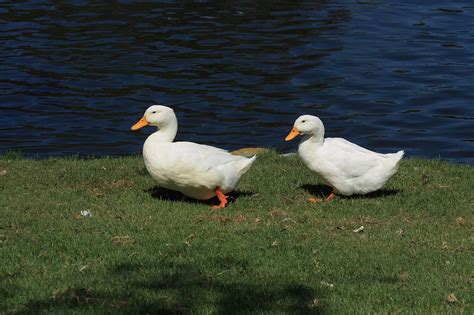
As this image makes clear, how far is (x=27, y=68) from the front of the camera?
917 inches

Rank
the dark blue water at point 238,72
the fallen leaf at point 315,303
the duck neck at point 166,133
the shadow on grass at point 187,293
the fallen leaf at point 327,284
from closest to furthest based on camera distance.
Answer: the shadow on grass at point 187,293 → the fallen leaf at point 315,303 → the fallen leaf at point 327,284 → the duck neck at point 166,133 → the dark blue water at point 238,72

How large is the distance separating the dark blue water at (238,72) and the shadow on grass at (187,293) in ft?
31.1

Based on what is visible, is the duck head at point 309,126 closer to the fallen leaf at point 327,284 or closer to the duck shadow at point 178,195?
the duck shadow at point 178,195

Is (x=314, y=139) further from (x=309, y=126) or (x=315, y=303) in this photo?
(x=315, y=303)

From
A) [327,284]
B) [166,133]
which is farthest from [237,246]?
[166,133]

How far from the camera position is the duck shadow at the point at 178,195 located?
36.9ft

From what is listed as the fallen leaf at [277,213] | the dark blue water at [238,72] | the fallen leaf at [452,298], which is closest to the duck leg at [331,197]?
the fallen leaf at [277,213]

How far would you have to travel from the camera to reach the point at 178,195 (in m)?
11.5

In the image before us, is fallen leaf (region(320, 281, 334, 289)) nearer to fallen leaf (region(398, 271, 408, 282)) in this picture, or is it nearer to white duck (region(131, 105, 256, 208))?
fallen leaf (region(398, 271, 408, 282))

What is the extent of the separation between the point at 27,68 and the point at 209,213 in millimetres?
13999

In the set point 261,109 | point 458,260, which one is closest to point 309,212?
point 458,260

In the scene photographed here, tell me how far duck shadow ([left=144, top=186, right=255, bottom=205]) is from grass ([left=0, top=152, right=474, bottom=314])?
0.09 feet

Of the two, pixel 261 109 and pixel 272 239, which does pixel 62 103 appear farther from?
pixel 272 239

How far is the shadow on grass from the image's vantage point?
7227 millimetres
